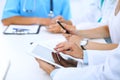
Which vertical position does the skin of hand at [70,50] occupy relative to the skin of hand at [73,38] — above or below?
above

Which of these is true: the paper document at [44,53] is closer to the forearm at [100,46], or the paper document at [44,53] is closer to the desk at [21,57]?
the desk at [21,57]

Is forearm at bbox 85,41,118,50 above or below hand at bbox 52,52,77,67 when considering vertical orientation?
below

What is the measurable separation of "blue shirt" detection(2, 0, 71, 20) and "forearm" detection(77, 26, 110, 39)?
1.25 feet

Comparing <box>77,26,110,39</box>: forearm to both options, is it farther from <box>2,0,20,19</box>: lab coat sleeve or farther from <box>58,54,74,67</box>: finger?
<box>2,0,20,19</box>: lab coat sleeve

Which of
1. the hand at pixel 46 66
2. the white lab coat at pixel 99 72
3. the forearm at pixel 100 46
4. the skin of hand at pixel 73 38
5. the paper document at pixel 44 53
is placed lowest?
the skin of hand at pixel 73 38

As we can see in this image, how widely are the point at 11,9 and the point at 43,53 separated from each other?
2.45 feet

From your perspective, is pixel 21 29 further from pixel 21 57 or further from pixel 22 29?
pixel 21 57

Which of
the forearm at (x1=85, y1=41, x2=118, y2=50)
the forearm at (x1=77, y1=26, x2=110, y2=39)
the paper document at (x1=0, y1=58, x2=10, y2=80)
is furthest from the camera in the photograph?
the forearm at (x1=77, y1=26, x2=110, y2=39)

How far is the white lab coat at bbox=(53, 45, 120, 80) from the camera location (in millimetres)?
768

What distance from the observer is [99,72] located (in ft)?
2.62

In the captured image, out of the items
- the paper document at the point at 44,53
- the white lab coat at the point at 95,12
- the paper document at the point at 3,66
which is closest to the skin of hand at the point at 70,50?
the paper document at the point at 44,53

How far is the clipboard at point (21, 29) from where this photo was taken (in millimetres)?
1422

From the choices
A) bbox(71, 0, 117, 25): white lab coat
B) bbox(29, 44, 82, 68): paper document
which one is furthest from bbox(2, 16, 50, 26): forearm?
bbox(29, 44, 82, 68): paper document

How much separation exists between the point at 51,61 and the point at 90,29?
56 centimetres
